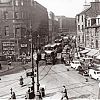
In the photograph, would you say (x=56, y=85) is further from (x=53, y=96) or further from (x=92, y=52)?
(x=92, y=52)

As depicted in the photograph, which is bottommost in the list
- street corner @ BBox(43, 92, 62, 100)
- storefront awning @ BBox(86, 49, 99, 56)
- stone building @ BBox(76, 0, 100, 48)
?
street corner @ BBox(43, 92, 62, 100)

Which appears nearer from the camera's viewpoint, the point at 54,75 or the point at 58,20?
the point at 54,75

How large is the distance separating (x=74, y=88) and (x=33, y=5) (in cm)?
2972

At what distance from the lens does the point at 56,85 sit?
2528 centimetres

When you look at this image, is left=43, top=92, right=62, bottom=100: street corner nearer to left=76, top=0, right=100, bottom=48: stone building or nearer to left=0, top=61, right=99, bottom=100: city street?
left=0, top=61, right=99, bottom=100: city street

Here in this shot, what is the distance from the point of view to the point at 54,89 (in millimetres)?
23344

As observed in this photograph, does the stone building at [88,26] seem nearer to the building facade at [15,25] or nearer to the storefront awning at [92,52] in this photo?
the storefront awning at [92,52]

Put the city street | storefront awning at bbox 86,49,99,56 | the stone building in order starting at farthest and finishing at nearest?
the stone building < storefront awning at bbox 86,49,99,56 < the city street

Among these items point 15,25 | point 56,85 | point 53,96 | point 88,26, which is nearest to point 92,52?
point 88,26

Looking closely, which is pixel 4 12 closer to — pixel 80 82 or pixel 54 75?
pixel 54 75

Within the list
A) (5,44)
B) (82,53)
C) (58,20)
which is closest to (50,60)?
(82,53)

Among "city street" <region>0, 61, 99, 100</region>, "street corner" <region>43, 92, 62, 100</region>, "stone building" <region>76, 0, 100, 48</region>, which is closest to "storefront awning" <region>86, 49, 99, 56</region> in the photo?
"stone building" <region>76, 0, 100, 48</region>

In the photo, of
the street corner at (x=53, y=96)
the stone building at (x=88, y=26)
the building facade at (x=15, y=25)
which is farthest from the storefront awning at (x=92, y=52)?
the street corner at (x=53, y=96)

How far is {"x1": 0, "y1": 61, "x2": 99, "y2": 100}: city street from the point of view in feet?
69.7
